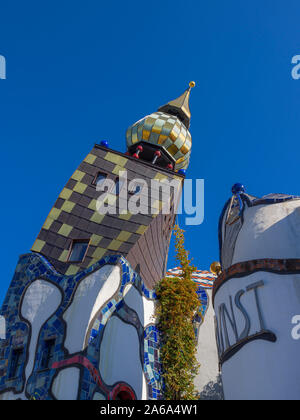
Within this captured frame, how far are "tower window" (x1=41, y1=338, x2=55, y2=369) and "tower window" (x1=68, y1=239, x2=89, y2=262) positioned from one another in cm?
153

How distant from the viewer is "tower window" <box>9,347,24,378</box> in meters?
6.96

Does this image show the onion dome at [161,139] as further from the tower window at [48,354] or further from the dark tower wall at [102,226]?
the tower window at [48,354]

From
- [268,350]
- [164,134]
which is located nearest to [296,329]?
[268,350]

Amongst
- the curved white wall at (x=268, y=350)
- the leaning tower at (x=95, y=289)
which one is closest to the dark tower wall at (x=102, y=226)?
the leaning tower at (x=95, y=289)

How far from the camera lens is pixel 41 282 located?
7648 millimetres

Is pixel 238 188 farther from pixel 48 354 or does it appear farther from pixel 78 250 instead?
pixel 48 354

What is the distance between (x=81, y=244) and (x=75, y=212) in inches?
28.2

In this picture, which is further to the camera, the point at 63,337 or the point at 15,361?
the point at 15,361

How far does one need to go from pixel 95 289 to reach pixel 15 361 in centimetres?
162

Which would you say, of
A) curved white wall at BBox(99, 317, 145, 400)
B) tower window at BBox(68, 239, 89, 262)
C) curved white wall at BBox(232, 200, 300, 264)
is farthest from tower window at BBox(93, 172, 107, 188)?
curved white wall at BBox(232, 200, 300, 264)

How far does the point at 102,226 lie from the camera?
27.7ft

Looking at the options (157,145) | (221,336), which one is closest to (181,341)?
(221,336)

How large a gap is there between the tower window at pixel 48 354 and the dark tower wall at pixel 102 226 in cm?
122

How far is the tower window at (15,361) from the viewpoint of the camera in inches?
274
